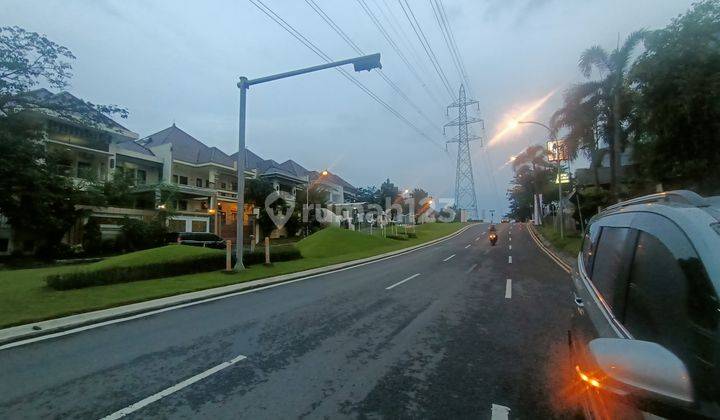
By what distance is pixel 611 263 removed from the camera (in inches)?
122

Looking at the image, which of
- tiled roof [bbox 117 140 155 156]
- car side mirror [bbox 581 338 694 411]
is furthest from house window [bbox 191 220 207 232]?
car side mirror [bbox 581 338 694 411]

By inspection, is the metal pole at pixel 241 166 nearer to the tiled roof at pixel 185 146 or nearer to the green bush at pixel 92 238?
the green bush at pixel 92 238

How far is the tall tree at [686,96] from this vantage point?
46.6 feet

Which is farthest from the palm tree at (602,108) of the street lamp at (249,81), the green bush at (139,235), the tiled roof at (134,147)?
the tiled roof at (134,147)

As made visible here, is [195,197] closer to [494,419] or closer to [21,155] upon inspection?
[21,155]

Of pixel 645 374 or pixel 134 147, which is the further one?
pixel 134 147

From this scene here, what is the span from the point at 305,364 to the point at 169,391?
5.56 ft

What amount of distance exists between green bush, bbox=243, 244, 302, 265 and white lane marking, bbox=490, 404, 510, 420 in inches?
615

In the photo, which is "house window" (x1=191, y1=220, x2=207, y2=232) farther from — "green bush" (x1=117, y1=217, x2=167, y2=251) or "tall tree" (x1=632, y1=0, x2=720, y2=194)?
"tall tree" (x1=632, y1=0, x2=720, y2=194)

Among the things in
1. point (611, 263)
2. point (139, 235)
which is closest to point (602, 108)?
point (611, 263)

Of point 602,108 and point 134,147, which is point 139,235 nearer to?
point 134,147

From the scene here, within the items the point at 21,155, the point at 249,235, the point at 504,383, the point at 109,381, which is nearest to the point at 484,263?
the point at 504,383

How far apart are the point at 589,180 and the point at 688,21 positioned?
33.5 m

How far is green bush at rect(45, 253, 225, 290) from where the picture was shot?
36.3ft
